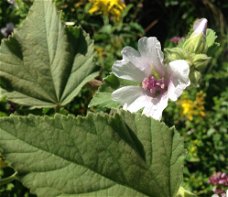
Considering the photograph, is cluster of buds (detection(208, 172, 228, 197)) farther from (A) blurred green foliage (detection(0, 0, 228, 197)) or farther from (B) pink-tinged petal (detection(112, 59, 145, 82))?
(B) pink-tinged petal (detection(112, 59, 145, 82))

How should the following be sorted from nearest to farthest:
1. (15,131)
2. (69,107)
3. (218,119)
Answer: (15,131)
(69,107)
(218,119)

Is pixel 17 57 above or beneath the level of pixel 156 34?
above

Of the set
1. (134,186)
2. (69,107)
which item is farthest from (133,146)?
(69,107)

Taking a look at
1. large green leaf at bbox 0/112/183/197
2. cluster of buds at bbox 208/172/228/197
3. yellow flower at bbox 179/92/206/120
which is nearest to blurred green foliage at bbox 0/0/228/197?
yellow flower at bbox 179/92/206/120

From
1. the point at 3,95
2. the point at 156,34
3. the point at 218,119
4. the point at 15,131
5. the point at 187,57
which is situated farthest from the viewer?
the point at 156,34

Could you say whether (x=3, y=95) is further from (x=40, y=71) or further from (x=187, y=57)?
(x=187, y=57)
